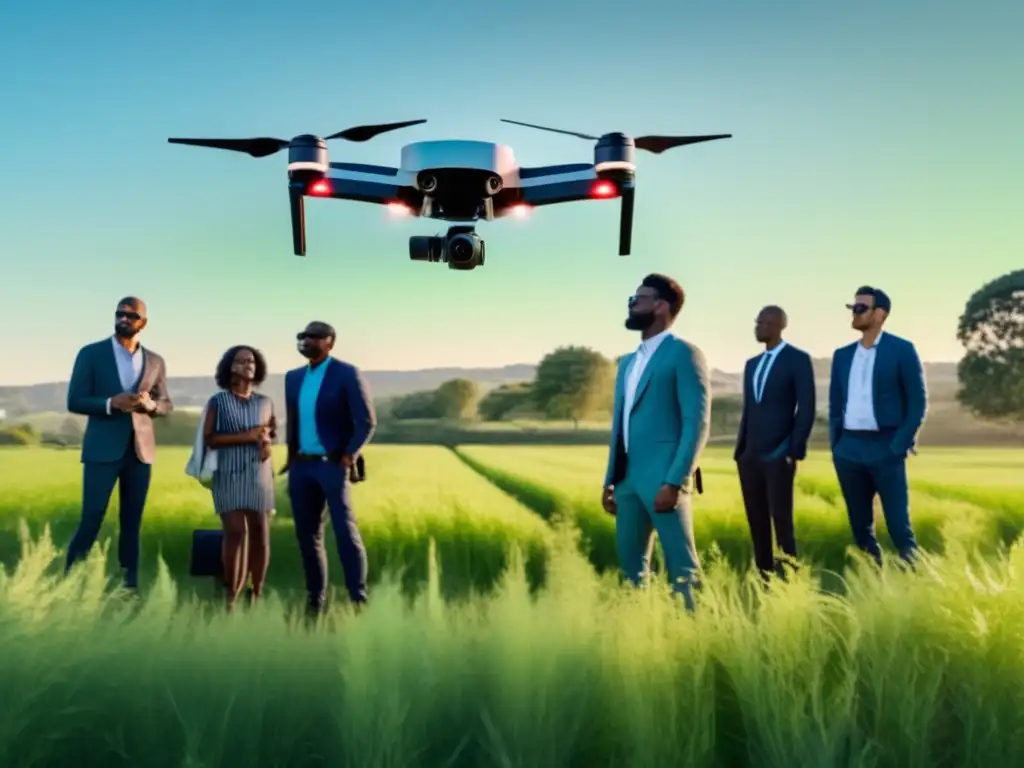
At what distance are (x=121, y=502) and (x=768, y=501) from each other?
14.6ft

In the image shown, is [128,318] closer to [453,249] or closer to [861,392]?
[453,249]

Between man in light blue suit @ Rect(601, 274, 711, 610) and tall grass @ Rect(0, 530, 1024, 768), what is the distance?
120cm

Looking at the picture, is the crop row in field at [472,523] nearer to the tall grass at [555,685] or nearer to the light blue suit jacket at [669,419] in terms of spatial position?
the light blue suit jacket at [669,419]

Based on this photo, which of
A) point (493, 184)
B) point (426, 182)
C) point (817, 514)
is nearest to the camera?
point (426, 182)

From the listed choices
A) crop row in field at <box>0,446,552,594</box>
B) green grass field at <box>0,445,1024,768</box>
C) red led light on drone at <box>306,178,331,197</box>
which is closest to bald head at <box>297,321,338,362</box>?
red led light on drone at <box>306,178,331,197</box>

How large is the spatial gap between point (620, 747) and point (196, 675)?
143 cm

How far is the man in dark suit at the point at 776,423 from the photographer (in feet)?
23.1

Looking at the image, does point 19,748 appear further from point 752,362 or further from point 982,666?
point 752,362

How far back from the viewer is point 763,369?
7.14 m

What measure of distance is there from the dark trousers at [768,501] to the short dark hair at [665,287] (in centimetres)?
231

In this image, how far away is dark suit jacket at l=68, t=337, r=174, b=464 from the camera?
7059 millimetres

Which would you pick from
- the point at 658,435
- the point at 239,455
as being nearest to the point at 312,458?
the point at 239,455

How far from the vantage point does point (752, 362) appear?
723cm

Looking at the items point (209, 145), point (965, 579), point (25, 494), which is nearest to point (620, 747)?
point (965, 579)
